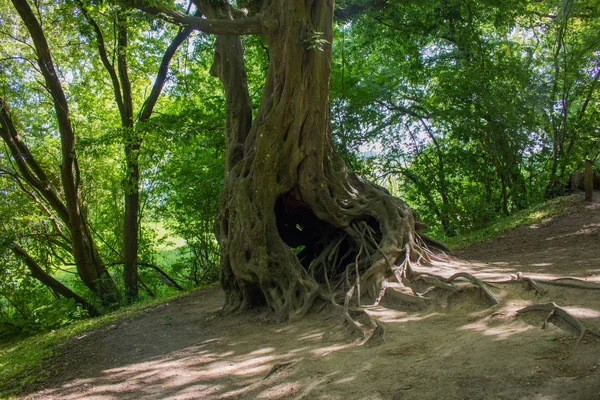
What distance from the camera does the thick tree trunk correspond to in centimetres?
750

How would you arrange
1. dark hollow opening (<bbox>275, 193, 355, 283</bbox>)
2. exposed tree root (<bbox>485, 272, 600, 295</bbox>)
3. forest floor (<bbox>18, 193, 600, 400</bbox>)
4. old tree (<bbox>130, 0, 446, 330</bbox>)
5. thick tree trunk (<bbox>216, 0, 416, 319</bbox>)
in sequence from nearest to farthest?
forest floor (<bbox>18, 193, 600, 400</bbox>) → exposed tree root (<bbox>485, 272, 600, 295</bbox>) → old tree (<bbox>130, 0, 446, 330</bbox>) → thick tree trunk (<bbox>216, 0, 416, 319</bbox>) → dark hollow opening (<bbox>275, 193, 355, 283</bbox>)

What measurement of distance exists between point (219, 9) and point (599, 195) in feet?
37.1

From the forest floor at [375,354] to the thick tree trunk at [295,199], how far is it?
25.7 inches

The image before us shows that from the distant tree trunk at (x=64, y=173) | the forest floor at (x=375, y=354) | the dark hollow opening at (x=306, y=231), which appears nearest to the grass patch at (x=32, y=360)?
the forest floor at (x=375, y=354)

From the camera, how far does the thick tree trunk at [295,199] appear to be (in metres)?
7.50

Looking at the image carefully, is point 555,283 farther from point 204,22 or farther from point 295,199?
point 204,22

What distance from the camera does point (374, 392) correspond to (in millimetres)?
3756

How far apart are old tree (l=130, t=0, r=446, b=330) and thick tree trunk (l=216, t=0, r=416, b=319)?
0.02 metres

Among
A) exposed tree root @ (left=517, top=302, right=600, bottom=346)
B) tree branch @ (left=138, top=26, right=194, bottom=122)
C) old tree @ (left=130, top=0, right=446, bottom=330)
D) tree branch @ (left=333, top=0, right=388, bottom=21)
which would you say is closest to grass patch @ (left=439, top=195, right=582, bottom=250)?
old tree @ (left=130, top=0, right=446, bottom=330)

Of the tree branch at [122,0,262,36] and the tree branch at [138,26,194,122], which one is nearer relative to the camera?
the tree branch at [122,0,262,36]

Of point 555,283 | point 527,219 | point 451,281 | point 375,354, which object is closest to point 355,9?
point 527,219

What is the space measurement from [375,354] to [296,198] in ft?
13.7

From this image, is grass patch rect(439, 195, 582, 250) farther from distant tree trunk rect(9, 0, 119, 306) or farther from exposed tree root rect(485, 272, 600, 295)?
distant tree trunk rect(9, 0, 119, 306)

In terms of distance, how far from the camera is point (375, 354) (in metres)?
4.65
